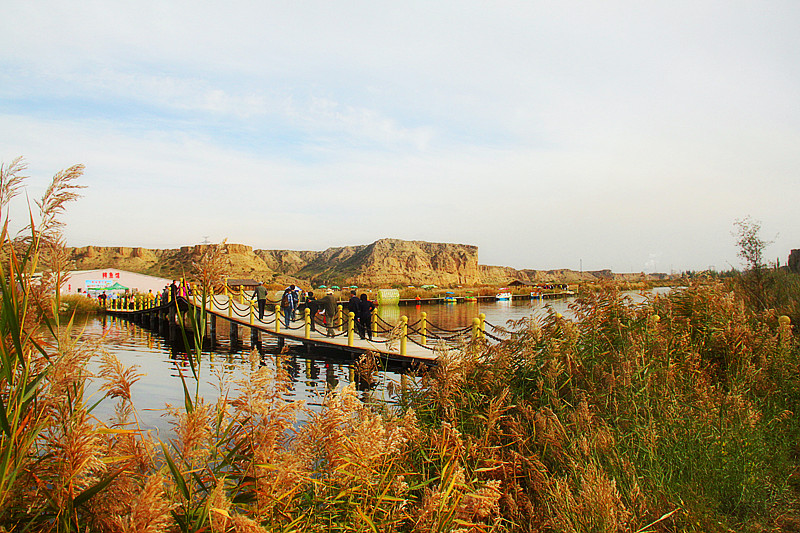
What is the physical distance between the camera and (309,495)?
106 inches

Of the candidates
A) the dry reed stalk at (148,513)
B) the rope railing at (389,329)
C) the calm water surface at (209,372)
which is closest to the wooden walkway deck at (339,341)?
the rope railing at (389,329)

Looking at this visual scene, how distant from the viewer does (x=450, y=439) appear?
361cm

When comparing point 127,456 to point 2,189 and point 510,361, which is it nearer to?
point 2,189

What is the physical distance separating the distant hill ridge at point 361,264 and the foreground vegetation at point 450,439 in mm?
95974

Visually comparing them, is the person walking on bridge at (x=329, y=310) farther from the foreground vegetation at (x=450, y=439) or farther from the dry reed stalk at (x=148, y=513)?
the dry reed stalk at (x=148, y=513)

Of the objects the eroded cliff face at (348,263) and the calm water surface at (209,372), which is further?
the eroded cliff face at (348,263)

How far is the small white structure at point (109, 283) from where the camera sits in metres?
57.1

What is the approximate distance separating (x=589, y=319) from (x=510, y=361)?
1079mm

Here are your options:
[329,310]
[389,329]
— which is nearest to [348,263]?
[389,329]

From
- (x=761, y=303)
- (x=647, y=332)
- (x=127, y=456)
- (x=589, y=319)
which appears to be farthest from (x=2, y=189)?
(x=761, y=303)

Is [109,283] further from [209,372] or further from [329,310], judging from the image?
[209,372]

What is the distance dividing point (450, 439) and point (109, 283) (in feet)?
222

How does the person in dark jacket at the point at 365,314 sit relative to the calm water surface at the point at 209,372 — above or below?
above

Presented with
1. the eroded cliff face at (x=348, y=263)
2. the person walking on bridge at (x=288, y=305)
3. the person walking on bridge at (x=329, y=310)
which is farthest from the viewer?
the eroded cliff face at (x=348, y=263)
